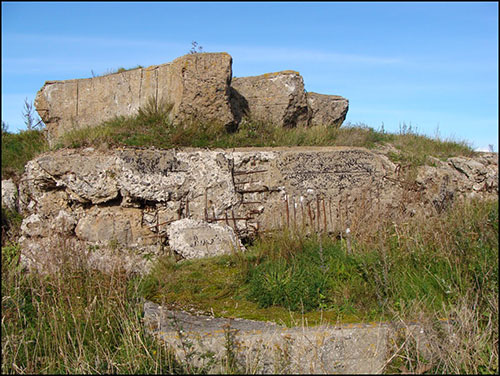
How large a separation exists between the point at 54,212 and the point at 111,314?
3.23 meters

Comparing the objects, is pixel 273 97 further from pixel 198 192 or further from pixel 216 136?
pixel 198 192

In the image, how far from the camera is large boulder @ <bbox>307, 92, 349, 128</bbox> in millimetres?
10414

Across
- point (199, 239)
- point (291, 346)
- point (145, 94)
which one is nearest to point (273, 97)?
point (145, 94)

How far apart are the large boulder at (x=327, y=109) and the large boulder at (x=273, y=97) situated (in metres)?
0.88

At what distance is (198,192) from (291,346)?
359cm

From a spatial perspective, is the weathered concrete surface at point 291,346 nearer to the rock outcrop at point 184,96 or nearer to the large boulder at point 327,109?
the rock outcrop at point 184,96

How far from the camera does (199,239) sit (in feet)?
21.8

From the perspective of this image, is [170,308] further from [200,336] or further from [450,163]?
[450,163]

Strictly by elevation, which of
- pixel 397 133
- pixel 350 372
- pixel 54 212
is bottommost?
pixel 350 372

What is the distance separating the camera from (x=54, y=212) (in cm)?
718

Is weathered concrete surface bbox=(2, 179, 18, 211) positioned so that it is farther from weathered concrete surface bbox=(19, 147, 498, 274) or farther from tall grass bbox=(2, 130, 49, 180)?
weathered concrete surface bbox=(19, 147, 498, 274)

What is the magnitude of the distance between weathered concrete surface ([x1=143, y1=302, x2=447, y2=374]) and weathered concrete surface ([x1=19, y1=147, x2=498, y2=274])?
2455mm

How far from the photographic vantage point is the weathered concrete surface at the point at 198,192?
6.88 m

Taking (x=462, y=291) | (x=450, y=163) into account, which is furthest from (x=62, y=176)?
(x=450, y=163)
